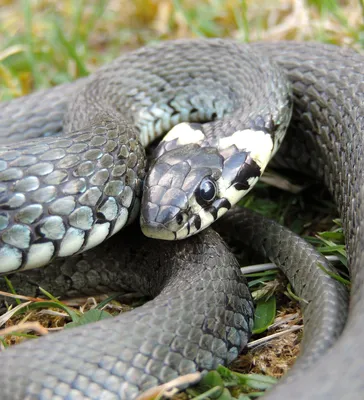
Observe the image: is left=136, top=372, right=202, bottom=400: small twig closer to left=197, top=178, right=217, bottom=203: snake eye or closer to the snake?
the snake

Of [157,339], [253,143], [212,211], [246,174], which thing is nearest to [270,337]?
[157,339]

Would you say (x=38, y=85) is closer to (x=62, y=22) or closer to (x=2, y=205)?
(x=62, y=22)

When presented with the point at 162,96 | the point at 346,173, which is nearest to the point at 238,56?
the point at 162,96

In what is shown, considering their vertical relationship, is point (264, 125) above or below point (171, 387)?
above

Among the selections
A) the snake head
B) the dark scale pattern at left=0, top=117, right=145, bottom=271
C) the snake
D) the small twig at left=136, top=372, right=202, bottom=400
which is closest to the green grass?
the snake

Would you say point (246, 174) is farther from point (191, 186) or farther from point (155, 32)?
point (155, 32)

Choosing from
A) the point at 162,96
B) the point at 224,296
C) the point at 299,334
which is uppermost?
the point at 162,96

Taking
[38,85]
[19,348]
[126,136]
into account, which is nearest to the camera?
[19,348]
